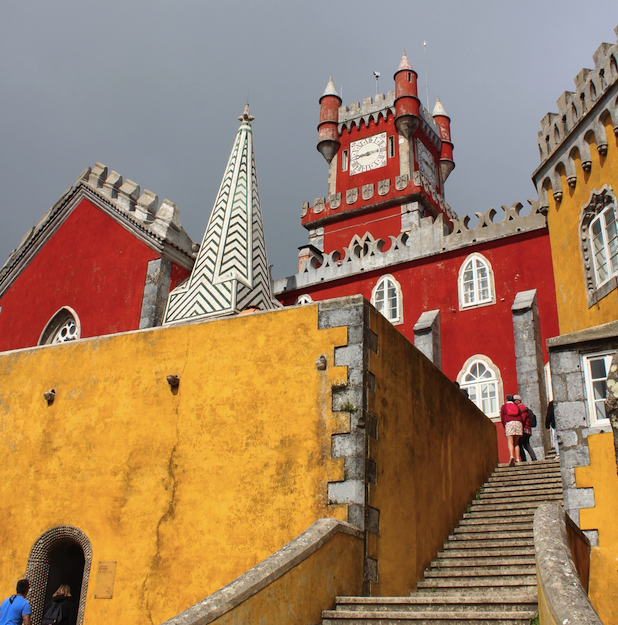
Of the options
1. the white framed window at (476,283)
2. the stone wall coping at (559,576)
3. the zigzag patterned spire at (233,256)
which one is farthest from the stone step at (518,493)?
the white framed window at (476,283)

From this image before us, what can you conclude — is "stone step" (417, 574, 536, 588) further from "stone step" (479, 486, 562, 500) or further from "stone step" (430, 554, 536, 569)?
"stone step" (479, 486, 562, 500)

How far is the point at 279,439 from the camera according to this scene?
7941 millimetres

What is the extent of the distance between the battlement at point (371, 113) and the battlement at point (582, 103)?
58.4 ft

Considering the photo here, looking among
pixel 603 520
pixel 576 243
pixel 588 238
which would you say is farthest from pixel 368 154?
pixel 603 520

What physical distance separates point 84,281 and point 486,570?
13307mm

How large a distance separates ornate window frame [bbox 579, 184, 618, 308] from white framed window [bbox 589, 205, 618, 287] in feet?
0.21

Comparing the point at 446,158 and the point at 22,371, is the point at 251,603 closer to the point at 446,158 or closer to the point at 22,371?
the point at 22,371

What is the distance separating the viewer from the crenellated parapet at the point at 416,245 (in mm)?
18922

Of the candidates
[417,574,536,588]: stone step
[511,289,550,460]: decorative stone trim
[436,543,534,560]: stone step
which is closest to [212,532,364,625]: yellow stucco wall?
[417,574,536,588]: stone step

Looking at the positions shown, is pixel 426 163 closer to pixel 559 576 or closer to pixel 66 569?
pixel 66 569

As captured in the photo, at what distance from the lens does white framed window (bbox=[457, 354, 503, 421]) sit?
688 inches

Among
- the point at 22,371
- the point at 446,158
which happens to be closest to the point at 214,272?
the point at 22,371

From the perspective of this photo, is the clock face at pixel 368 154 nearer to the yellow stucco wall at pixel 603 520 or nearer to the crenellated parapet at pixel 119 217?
the crenellated parapet at pixel 119 217

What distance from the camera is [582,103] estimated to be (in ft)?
46.3
